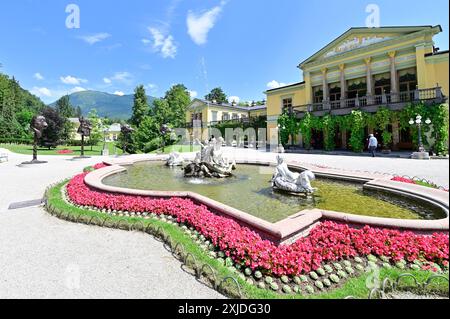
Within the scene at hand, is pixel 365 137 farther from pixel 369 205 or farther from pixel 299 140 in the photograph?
pixel 369 205

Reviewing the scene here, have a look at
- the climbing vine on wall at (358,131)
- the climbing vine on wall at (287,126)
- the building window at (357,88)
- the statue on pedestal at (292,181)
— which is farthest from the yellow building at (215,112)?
the statue on pedestal at (292,181)

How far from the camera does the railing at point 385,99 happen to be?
2138cm

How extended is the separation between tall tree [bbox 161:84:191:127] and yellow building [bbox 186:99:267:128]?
358cm

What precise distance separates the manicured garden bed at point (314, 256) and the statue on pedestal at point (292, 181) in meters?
2.87

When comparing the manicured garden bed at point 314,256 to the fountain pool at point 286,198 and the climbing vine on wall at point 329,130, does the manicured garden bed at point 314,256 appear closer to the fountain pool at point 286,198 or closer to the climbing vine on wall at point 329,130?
the fountain pool at point 286,198

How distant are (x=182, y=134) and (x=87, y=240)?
4811 centimetres

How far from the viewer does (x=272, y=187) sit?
8.55 metres

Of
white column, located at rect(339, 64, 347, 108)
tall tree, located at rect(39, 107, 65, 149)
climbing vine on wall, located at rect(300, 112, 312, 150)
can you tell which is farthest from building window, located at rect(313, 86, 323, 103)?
tall tree, located at rect(39, 107, 65, 149)

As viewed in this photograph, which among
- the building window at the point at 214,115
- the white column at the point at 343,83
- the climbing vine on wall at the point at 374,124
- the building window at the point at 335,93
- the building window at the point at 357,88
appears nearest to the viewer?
the climbing vine on wall at the point at 374,124

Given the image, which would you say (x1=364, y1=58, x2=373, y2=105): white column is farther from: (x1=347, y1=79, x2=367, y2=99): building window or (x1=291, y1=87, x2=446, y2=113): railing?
(x1=291, y1=87, x2=446, y2=113): railing

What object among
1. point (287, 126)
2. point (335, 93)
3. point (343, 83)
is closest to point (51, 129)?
point (287, 126)

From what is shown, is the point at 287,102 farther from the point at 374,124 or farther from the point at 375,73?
the point at 374,124

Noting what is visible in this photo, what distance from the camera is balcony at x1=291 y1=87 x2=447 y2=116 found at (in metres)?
21.5
